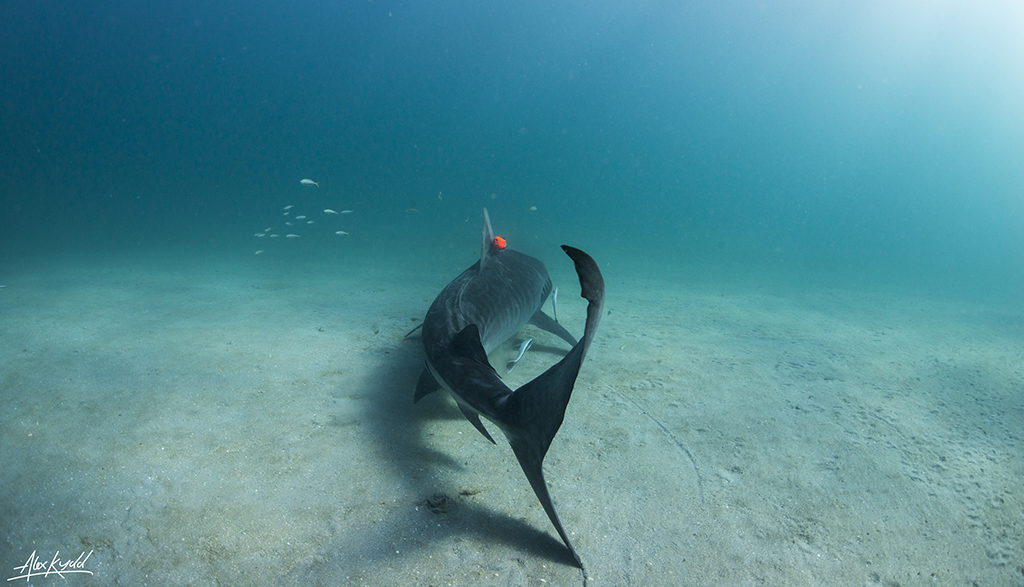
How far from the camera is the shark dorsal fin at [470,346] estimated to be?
279cm

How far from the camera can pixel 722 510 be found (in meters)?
2.52

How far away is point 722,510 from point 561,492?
3.40 ft

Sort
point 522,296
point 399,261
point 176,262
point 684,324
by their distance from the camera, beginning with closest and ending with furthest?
point 522,296 < point 684,324 < point 176,262 < point 399,261

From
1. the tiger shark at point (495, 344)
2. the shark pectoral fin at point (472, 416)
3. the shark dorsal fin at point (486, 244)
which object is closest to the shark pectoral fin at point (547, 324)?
the tiger shark at point (495, 344)

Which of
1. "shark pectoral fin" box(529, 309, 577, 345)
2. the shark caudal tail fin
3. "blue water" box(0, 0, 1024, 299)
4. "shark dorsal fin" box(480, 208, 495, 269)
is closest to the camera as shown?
A: the shark caudal tail fin

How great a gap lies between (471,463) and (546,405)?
1.37 m

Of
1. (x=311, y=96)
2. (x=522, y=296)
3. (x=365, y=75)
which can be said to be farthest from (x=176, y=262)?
(x=311, y=96)

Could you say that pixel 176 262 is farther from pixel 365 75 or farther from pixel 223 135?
pixel 223 135

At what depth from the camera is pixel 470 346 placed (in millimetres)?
2812

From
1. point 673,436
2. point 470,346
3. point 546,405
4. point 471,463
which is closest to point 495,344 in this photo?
point 470,346

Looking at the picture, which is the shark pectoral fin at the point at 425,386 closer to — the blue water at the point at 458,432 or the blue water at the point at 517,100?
the blue water at the point at 458,432

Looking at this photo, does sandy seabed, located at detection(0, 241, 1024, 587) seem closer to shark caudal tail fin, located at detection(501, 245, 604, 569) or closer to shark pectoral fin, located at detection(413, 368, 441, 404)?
shark pectoral fin, located at detection(413, 368, 441, 404)

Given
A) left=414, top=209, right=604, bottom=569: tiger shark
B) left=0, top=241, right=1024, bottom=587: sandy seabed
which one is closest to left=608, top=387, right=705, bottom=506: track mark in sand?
left=0, top=241, right=1024, bottom=587: sandy seabed

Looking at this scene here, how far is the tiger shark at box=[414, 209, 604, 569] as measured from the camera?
5.57 feet
